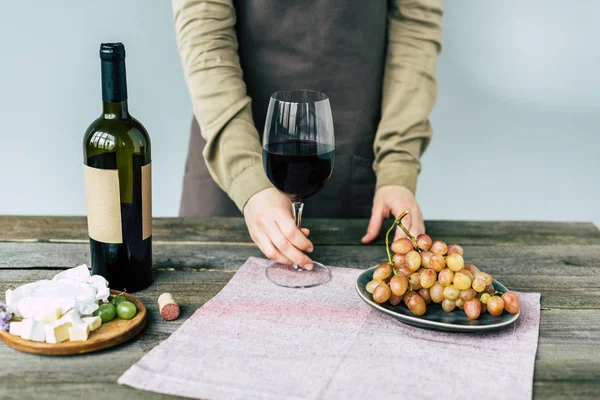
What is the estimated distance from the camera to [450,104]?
3.08m

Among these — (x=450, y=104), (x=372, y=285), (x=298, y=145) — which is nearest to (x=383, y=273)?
(x=372, y=285)

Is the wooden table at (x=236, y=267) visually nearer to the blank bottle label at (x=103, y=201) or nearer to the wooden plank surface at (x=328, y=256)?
the wooden plank surface at (x=328, y=256)

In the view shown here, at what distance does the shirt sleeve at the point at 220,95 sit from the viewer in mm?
1382

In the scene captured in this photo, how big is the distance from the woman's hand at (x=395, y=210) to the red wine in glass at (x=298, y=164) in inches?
10.7

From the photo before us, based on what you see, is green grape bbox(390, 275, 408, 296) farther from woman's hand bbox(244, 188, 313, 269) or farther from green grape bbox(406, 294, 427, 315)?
woman's hand bbox(244, 188, 313, 269)

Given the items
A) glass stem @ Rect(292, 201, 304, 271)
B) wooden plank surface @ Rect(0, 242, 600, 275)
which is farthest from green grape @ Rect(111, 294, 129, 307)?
glass stem @ Rect(292, 201, 304, 271)

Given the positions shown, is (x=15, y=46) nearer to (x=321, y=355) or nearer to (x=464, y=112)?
(x=464, y=112)

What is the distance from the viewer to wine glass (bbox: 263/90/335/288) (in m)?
1.05

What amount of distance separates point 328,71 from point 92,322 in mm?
1001

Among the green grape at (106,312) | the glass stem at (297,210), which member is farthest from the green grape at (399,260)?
the green grape at (106,312)

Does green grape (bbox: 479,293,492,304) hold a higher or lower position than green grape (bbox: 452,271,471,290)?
lower

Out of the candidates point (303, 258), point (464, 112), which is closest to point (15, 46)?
point (464, 112)

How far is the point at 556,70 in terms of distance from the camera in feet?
10.3

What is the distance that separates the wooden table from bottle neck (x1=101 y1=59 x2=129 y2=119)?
0.96 feet
